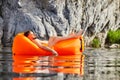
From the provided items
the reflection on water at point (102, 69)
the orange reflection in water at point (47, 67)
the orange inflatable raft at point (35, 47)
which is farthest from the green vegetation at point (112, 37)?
the orange reflection in water at point (47, 67)

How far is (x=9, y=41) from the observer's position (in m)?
33.1

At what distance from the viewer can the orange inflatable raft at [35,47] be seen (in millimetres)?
16969

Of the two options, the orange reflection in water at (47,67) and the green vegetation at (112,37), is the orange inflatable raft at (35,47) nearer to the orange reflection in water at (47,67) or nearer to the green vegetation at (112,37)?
the orange reflection in water at (47,67)

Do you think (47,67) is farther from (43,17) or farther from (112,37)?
(112,37)

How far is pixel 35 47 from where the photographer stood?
56.0 feet

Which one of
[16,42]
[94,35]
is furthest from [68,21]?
[16,42]

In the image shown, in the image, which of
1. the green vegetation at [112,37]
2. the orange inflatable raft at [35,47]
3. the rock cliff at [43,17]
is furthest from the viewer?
the green vegetation at [112,37]

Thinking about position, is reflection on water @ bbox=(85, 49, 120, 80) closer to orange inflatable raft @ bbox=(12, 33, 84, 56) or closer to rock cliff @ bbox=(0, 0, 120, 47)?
orange inflatable raft @ bbox=(12, 33, 84, 56)

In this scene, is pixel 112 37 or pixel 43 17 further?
pixel 112 37

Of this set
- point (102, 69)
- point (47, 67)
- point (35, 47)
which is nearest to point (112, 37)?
point (35, 47)

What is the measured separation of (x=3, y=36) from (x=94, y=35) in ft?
33.3

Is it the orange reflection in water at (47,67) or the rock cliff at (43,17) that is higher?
the rock cliff at (43,17)

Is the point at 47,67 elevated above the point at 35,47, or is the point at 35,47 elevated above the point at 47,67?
the point at 35,47

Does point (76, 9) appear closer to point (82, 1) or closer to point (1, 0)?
point (82, 1)
